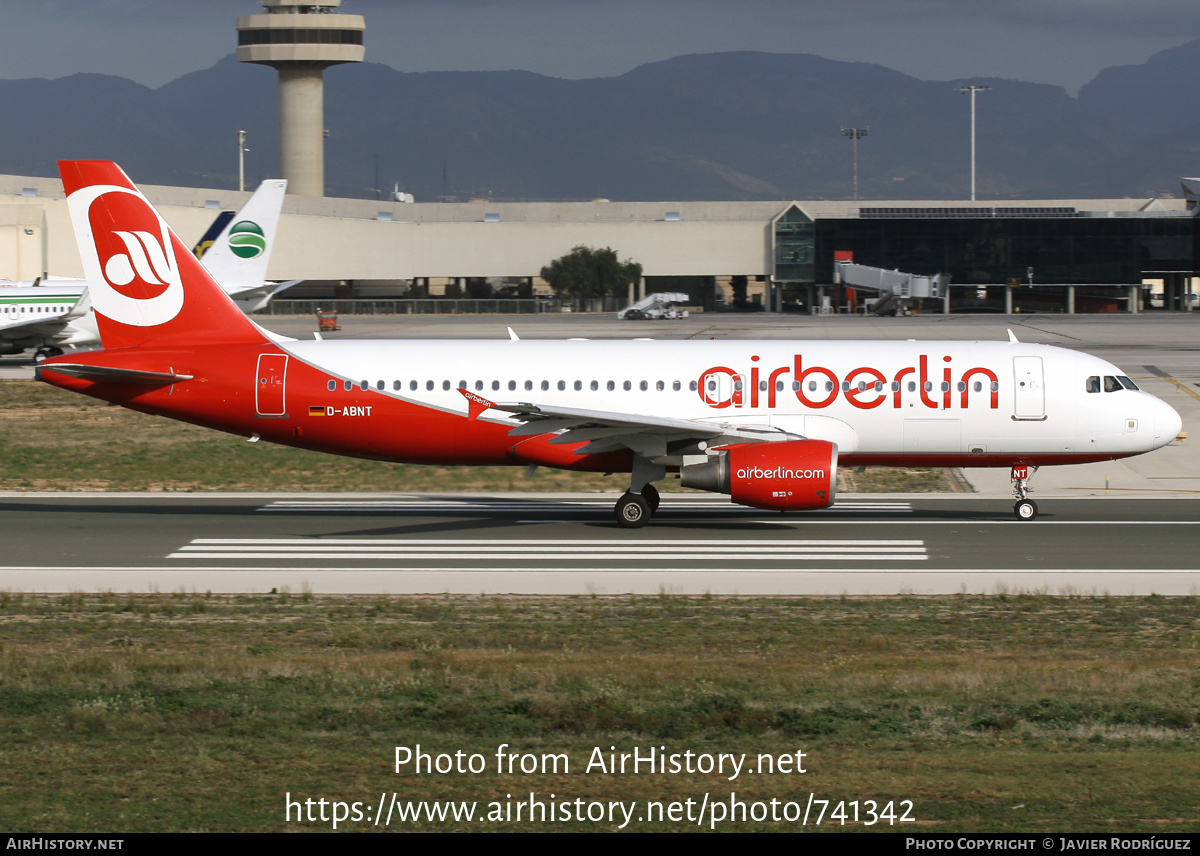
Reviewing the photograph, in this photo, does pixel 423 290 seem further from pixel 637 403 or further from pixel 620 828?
pixel 620 828

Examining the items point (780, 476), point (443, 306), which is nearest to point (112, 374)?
point (780, 476)

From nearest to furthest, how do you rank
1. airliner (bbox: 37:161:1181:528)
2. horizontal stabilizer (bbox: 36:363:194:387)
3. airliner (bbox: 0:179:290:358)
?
horizontal stabilizer (bbox: 36:363:194:387)
airliner (bbox: 37:161:1181:528)
airliner (bbox: 0:179:290:358)

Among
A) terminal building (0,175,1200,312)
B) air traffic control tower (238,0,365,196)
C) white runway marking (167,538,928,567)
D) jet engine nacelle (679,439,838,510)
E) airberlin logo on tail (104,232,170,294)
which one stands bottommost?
white runway marking (167,538,928,567)

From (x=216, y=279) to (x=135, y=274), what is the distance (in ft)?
98.4

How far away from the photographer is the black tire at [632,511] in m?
28.3

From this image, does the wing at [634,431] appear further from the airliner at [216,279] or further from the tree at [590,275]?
the tree at [590,275]

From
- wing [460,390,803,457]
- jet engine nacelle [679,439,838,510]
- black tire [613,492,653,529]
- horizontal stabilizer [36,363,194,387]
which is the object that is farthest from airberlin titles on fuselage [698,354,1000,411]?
horizontal stabilizer [36,363,194,387]

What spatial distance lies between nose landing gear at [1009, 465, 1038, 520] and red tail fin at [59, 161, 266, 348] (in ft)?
56.4

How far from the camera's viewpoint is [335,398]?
94.6ft

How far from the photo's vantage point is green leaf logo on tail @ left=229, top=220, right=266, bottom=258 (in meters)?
61.2

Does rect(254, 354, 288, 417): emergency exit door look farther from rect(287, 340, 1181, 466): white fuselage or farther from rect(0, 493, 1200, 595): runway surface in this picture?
rect(0, 493, 1200, 595): runway surface

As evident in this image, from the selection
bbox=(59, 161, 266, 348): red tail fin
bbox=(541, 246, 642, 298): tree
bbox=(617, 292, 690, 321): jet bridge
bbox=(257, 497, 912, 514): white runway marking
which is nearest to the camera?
bbox=(59, 161, 266, 348): red tail fin

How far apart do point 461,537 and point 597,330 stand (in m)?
81.2

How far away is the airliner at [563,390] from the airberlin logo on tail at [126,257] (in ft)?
0.10
